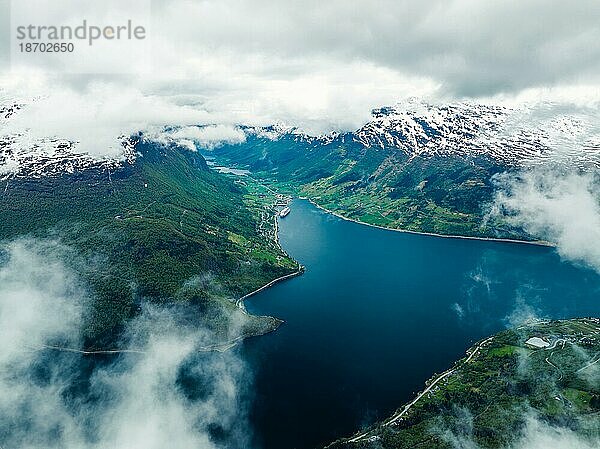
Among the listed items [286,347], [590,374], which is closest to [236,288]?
[286,347]

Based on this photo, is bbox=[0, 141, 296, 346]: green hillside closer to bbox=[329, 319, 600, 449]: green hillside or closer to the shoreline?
the shoreline

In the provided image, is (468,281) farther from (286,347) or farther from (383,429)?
(383,429)

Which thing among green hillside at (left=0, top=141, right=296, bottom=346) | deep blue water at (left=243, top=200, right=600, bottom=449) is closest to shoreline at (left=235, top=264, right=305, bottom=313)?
green hillside at (left=0, top=141, right=296, bottom=346)

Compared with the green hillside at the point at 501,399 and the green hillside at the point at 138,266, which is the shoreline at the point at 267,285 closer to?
the green hillside at the point at 138,266

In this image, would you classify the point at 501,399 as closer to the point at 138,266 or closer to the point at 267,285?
the point at 267,285

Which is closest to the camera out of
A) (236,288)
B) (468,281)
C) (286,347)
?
(286,347)

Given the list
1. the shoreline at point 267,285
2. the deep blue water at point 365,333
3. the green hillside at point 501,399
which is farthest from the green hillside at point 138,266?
the green hillside at point 501,399

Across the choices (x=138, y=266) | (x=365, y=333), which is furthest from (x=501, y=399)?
(x=138, y=266)

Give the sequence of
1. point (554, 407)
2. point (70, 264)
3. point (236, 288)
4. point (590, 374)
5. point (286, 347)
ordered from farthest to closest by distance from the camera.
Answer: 1. point (236, 288)
2. point (70, 264)
3. point (286, 347)
4. point (590, 374)
5. point (554, 407)
